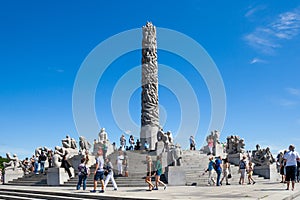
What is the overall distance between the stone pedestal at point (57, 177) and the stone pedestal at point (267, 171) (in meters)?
11.2

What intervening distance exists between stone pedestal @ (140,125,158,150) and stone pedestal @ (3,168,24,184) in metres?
11.6

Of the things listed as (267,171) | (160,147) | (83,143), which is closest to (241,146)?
(267,171)

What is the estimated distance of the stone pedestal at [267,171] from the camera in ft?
69.1

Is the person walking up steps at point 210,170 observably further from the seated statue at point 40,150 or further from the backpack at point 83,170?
the seated statue at point 40,150

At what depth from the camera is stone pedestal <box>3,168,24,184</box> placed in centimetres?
2414

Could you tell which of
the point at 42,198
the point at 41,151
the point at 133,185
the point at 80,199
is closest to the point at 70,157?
the point at 41,151

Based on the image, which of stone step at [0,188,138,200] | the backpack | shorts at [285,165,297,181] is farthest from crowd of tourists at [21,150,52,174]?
shorts at [285,165,297,181]

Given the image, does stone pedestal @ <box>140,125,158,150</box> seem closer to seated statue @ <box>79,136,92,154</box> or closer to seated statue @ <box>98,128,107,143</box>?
seated statue @ <box>98,128,107,143</box>

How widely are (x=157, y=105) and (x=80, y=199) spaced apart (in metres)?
23.6

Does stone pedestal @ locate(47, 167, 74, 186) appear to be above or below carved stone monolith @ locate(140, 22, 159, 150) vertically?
below

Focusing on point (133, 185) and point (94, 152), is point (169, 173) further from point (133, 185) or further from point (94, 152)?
point (94, 152)

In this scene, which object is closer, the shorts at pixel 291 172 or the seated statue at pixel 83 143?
the shorts at pixel 291 172

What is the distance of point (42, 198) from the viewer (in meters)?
13.4

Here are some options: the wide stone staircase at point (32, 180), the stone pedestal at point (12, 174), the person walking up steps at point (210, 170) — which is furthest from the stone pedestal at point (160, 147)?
the stone pedestal at point (12, 174)
